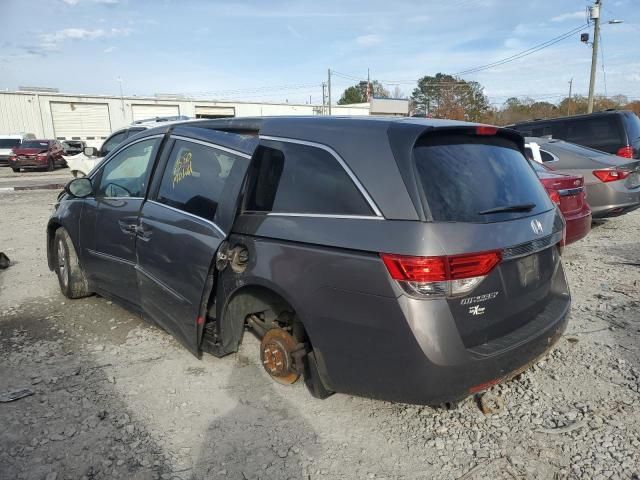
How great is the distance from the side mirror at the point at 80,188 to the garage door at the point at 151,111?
46.2 meters

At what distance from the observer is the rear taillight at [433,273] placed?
7.45ft

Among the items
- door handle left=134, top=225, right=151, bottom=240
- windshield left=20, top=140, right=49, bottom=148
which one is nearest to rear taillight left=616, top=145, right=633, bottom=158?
door handle left=134, top=225, right=151, bottom=240

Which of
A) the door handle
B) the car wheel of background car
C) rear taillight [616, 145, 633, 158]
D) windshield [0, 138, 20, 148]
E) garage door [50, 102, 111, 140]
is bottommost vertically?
the car wheel of background car

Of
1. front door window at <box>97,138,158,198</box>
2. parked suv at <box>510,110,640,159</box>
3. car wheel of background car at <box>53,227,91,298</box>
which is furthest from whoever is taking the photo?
parked suv at <box>510,110,640,159</box>

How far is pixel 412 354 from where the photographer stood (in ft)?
7.59

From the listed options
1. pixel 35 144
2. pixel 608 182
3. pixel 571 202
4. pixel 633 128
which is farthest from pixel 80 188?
pixel 35 144

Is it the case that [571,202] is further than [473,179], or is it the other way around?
[571,202]

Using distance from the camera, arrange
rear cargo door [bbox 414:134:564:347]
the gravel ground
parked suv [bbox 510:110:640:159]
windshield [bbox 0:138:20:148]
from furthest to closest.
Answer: windshield [bbox 0:138:20:148] < parked suv [bbox 510:110:640:159] < the gravel ground < rear cargo door [bbox 414:134:564:347]

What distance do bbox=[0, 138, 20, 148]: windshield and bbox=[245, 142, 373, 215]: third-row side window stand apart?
106 ft

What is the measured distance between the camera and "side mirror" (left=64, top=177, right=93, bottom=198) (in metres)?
4.38

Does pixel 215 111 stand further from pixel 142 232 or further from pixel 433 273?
pixel 433 273

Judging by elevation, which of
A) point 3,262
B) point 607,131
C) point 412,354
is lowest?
point 3,262

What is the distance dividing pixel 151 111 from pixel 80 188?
4759 centimetres

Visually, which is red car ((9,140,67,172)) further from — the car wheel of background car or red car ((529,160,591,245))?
red car ((529,160,591,245))
